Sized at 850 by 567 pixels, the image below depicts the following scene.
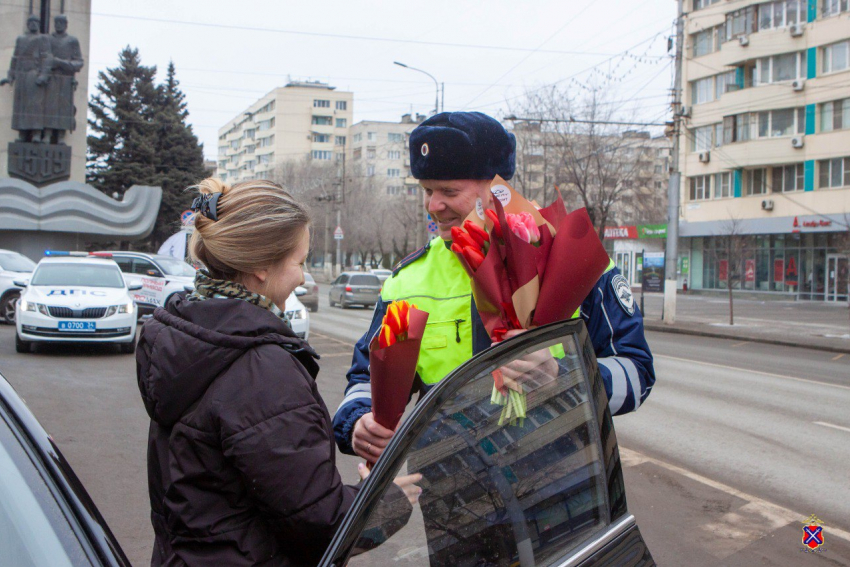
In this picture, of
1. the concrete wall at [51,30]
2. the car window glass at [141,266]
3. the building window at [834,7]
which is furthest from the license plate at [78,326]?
the building window at [834,7]

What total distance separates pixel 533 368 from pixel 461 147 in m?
0.99

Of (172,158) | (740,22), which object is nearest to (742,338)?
(740,22)

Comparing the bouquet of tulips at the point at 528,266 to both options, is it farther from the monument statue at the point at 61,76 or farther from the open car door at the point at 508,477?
the monument statue at the point at 61,76

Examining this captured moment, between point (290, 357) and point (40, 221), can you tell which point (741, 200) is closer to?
point (40, 221)

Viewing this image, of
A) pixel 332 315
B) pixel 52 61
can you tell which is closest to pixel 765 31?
pixel 332 315

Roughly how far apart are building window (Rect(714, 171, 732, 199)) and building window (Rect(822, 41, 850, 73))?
730 centimetres

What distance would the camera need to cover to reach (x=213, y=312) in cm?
177

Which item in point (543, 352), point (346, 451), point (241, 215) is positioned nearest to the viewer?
point (543, 352)

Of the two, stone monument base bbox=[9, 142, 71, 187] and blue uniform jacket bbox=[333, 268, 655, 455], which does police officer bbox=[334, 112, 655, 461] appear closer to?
blue uniform jacket bbox=[333, 268, 655, 455]

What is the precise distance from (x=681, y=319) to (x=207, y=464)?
24786 millimetres

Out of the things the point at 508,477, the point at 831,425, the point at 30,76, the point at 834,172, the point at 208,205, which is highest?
the point at 30,76

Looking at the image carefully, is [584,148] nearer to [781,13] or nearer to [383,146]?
[781,13]

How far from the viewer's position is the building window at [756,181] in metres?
38.7

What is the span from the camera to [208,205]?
6.29 feet
